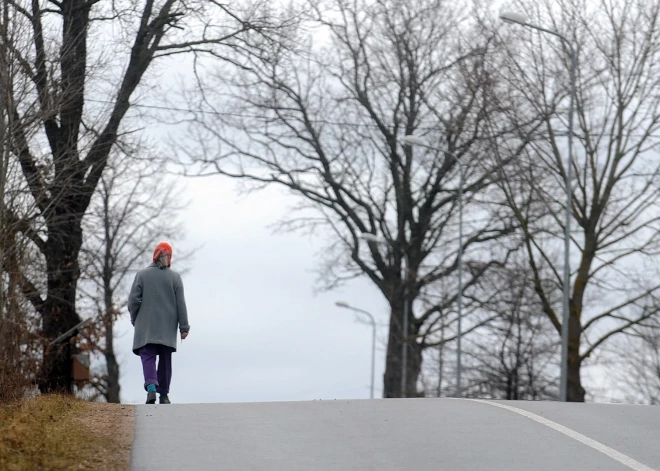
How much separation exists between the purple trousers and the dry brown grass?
6.34 ft

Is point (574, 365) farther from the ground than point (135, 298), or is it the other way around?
point (574, 365)

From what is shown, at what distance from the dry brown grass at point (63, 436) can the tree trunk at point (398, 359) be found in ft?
96.0

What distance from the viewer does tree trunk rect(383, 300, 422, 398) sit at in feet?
136

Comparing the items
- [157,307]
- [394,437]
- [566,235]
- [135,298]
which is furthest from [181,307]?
[566,235]

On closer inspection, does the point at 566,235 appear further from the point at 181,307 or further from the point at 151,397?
the point at 151,397

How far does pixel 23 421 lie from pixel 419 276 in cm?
3137

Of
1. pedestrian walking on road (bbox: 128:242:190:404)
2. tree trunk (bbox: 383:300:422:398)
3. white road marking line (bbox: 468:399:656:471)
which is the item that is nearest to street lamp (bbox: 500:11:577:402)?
tree trunk (bbox: 383:300:422:398)

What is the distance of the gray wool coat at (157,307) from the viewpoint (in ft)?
46.6

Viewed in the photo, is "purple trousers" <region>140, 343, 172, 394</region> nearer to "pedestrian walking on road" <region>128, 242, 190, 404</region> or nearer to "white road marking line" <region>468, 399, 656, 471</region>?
"pedestrian walking on road" <region>128, 242, 190, 404</region>

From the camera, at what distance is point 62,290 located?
24312mm

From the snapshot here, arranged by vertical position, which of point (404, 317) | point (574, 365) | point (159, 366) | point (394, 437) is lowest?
point (394, 437)

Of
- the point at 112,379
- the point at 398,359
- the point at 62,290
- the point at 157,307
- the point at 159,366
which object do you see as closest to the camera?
the point at 157,307

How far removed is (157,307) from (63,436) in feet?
16.6

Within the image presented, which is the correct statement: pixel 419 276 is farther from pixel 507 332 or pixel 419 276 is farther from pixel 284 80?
pixel 284 80
